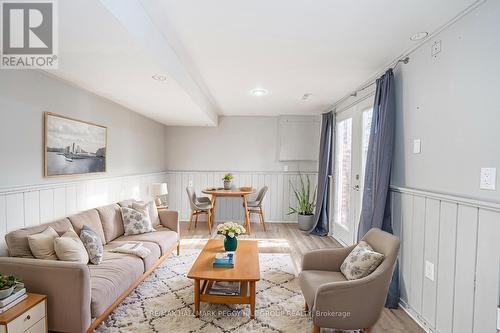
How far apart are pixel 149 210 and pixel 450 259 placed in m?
3.33

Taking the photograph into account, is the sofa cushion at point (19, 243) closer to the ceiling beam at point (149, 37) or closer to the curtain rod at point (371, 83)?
the ceiling beam at point (149, 37)

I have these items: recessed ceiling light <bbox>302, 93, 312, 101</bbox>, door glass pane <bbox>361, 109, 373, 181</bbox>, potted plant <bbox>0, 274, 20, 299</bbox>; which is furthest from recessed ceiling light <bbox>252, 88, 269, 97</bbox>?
potted plant <bbox>0, 274, 20, 299</bbox>

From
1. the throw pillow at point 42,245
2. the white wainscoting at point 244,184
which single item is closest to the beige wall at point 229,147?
the white wainscoting at point 244,184

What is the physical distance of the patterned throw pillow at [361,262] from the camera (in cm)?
197

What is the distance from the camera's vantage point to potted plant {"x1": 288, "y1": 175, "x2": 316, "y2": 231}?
17.4ft

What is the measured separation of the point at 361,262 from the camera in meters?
2.02

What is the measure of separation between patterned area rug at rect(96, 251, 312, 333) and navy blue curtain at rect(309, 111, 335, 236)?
2.23 meters

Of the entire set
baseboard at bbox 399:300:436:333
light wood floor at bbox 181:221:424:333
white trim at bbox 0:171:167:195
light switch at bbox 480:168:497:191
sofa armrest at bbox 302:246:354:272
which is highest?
light switch at bbox 480:168:497:191

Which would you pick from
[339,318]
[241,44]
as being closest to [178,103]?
[241,44]

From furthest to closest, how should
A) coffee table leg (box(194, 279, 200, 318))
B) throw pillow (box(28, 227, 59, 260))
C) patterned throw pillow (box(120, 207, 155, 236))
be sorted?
patterned throw pillow (box(120, 207, 155, 236)), coffee table leg (box(194, 279, 200, 318)), throw pillow (box(28, 227, 59, 260))

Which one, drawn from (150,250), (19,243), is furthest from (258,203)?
(19,243)

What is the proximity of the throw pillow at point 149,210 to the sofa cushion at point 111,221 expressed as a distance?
239mm

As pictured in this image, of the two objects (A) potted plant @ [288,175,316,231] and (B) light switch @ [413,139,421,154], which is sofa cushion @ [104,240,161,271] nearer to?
(B) light switch @ [413,139,421,154]

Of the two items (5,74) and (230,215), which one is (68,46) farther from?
(230,215)
